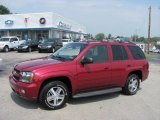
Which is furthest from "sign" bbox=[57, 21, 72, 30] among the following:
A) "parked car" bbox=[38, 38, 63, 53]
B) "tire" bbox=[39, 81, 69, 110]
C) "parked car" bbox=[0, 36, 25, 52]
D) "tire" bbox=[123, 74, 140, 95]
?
"tire" bbox=[39, 81, 69, 110]

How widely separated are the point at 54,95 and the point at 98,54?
72.8 inches

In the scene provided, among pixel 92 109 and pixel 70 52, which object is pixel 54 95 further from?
pixel 70 52

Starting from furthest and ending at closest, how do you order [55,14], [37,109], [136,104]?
[55,14] → [136,104] → [37,109]

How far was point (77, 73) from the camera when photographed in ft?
22.0

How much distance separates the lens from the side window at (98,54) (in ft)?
23.5

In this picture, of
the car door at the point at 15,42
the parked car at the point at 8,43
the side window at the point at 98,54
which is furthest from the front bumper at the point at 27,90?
the car door at the point at 15,42

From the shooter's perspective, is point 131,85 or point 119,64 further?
point 131,85

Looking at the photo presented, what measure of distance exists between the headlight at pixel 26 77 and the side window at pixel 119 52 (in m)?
2.80

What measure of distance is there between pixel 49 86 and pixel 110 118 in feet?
5.60

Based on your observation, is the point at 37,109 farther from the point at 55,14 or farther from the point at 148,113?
the point at 55,14

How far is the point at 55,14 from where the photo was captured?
4409 centimetres

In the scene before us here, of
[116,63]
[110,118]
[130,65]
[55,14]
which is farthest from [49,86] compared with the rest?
[55,14]

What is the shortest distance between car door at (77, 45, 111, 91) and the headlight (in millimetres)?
1319

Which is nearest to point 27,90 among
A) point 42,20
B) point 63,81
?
point 63,81
